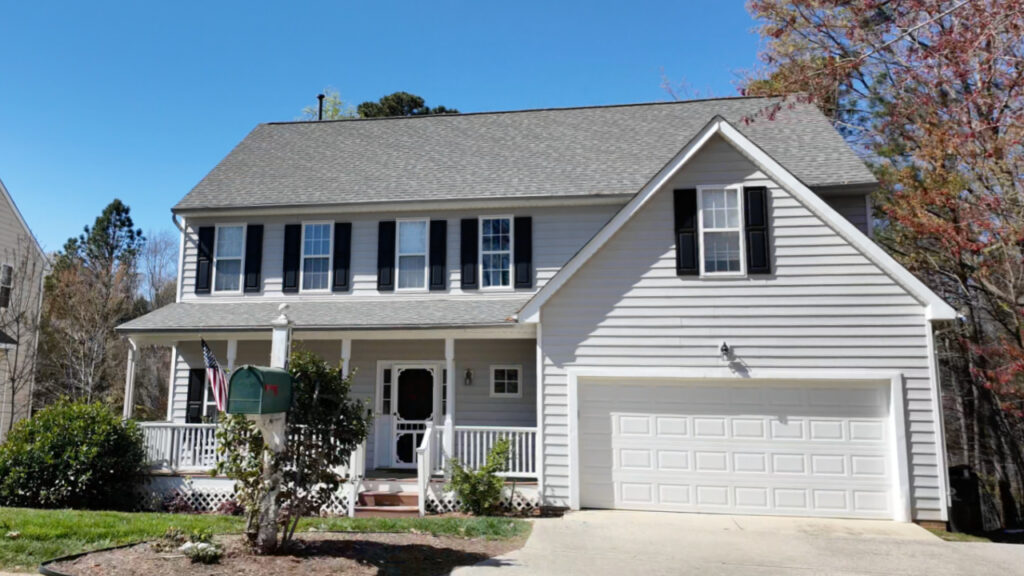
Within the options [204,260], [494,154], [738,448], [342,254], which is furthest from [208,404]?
[738,448]

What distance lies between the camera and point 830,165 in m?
12.4

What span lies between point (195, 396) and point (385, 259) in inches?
193

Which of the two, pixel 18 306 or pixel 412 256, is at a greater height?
pixel 412 256

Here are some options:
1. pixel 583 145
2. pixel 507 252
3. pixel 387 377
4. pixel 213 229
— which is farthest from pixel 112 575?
pixel 583 145

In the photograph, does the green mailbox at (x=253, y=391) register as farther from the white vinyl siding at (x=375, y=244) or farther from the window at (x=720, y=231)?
the white vinyl siding at (x=375, y=244)

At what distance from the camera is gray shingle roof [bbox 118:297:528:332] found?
37.8ft

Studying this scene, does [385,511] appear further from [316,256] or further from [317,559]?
[316,256]

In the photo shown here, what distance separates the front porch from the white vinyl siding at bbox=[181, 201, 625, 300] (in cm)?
115

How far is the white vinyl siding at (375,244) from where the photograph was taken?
504 inches

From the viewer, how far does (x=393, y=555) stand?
665 centimetres

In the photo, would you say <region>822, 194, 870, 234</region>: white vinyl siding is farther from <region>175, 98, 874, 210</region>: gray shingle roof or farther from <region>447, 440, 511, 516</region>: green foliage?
<region>447, 440, 511, 516</region>: green foliage

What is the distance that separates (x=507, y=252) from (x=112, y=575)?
883 cm

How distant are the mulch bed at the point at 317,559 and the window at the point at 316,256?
687cm

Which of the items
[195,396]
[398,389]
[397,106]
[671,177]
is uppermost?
[397,106]
